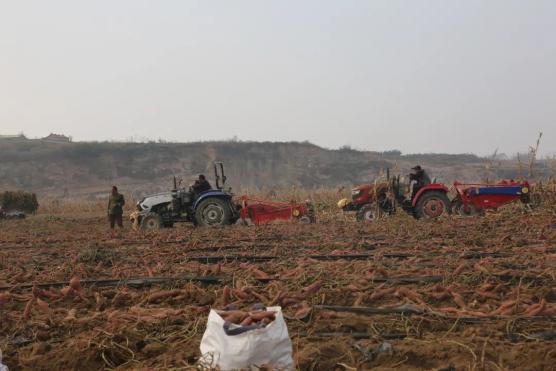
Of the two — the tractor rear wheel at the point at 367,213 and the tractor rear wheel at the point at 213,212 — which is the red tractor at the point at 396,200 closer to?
the tractor rear wheel at the point at 367,213

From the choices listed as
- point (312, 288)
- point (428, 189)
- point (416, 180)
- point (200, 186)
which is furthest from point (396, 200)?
point (312, 288)

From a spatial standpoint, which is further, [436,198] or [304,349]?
[436,198]

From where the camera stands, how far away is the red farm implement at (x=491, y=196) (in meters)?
16.4

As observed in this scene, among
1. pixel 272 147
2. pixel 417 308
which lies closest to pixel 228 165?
pixel 272 147

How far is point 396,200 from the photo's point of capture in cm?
1639

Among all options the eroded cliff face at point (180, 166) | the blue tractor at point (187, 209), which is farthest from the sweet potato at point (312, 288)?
the eroded cliff face at point (180, 166)

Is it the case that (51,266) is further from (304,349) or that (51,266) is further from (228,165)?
(228,165)

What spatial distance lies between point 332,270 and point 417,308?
2076 millimetres

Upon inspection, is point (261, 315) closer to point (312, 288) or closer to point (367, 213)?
point (312, 288)

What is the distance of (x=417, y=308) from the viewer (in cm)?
489

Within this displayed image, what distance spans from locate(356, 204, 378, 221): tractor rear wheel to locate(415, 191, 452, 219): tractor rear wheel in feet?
4.19

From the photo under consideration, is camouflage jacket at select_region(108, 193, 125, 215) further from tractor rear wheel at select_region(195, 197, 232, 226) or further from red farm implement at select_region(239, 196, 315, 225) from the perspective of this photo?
red farm implement at select_region(239, 196, 315, 225)

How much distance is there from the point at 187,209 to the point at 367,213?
5.33 metres

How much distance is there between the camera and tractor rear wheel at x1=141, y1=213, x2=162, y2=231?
1585 cm
